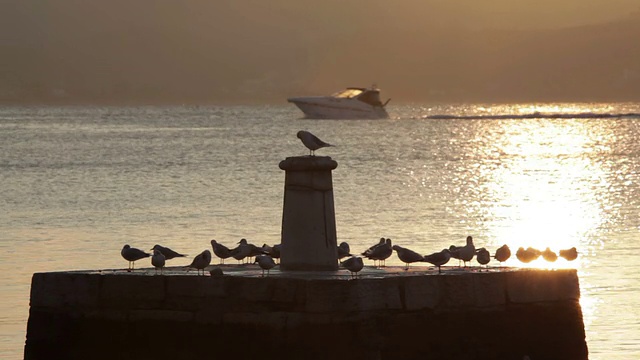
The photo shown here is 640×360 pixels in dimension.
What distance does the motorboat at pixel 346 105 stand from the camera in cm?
15138

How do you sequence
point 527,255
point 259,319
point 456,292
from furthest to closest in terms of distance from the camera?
point 527,255 → point 456,292 → point 259,319

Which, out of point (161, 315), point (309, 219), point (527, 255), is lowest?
point (161, 315)

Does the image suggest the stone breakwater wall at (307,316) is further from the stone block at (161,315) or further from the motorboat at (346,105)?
the motorboat at (346,105)

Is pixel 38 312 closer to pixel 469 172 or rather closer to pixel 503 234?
pixel 503 234

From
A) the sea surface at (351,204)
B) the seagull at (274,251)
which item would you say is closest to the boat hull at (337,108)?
the sea surface at (351,204)

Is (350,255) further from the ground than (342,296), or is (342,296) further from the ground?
(350,255)

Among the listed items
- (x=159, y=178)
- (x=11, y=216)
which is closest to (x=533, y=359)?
(x=11, y=216)

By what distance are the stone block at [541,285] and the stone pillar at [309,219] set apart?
216 cm

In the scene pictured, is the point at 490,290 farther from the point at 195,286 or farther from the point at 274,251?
the point at 274,251

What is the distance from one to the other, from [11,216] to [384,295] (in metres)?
25.4

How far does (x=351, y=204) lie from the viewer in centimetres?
4366

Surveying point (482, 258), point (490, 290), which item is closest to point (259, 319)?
point (490, 290)

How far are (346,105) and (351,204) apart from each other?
10756 cm

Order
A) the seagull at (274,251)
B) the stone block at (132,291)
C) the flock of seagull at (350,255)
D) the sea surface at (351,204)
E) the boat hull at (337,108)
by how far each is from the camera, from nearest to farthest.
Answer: the stone block at (132,291) < the flock of seagull at (350,255) < the seagull at (274,251) < the sea surface at (351,204) < the boat hull at (337,108)
